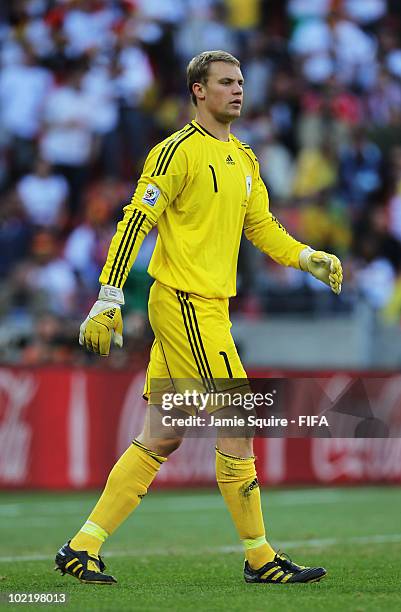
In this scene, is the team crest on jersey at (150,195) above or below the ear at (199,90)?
below

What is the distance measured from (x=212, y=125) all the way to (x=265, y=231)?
679mm

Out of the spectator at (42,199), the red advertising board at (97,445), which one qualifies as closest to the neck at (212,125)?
the red advertising board at (97,445)

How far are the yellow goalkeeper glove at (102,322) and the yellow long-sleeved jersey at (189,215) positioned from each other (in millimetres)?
87

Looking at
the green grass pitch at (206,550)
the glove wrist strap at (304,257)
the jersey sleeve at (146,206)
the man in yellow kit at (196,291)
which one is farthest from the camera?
the glove wrist strap at (304,257)

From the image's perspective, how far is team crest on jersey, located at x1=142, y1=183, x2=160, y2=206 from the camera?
6.34 meters

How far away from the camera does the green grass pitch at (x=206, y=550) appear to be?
19.5ft

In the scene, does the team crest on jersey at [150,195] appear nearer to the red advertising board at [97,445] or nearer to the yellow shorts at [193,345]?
the yellow shorts at [193,345]

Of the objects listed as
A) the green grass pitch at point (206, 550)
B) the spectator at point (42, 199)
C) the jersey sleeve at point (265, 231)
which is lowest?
the green grass pitch at point (206, 550)

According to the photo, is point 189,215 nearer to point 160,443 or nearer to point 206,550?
point 160,443

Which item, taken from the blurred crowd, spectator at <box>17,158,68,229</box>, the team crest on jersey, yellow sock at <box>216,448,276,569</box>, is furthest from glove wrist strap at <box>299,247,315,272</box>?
spectator at <box>17,158,68,229</box>

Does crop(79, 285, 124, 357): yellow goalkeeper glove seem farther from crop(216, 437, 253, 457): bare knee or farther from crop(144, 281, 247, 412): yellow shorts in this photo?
crop(216, 437, 253, 457): bare knee

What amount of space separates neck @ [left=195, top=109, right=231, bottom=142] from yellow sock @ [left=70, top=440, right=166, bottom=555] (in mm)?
1603

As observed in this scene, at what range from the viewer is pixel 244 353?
52.1ft

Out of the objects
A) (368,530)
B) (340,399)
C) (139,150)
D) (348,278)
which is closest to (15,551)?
(368,530)
